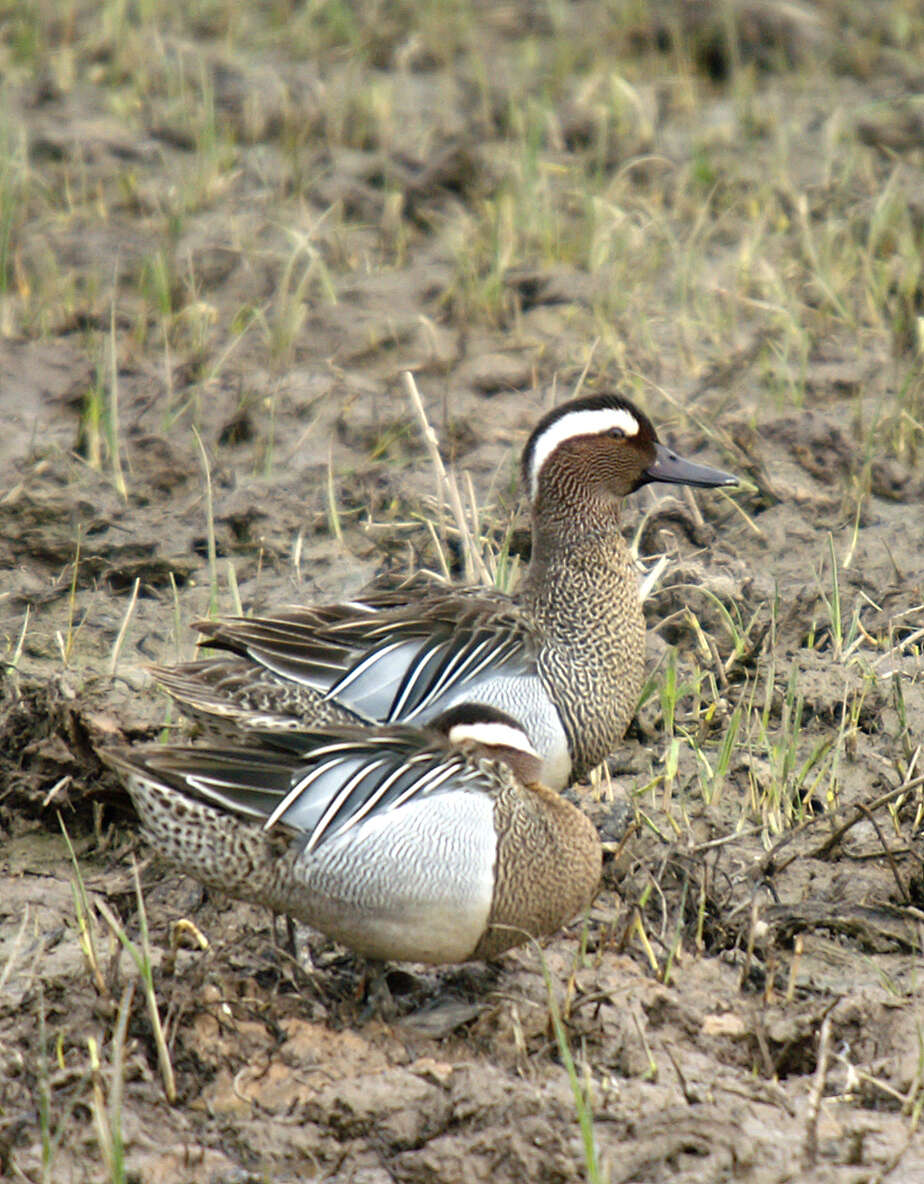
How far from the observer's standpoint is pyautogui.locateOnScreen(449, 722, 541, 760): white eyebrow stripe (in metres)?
Answer: 3.84

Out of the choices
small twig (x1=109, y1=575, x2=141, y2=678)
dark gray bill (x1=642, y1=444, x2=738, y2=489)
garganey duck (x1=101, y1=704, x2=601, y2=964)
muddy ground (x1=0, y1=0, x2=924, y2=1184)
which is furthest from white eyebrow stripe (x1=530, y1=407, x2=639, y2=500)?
garganey duck (x1=101, y1=704, x2=601, y2=964)

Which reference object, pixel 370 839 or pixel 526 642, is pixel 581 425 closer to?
pixel 526 642

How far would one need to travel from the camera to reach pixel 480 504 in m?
5.93

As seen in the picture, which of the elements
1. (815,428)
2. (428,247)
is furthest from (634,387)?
(428,247)

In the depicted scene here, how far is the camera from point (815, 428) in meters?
6.21

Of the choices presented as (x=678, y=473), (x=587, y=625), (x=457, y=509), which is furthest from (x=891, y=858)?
(x=457, y=509)

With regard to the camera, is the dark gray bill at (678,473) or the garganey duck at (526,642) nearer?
the garganey duck at (526,642)

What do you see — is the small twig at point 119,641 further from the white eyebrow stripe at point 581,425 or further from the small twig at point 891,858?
the small twig at point 891,858

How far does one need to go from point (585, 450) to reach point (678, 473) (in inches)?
12.9

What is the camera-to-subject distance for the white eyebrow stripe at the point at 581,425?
505 cm

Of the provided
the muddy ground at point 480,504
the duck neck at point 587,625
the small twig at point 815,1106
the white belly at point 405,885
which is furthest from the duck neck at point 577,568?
the small twig at point 815,1106

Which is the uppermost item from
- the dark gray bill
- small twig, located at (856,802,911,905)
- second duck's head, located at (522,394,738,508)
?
second duck's head, located at (522,394,738,508)

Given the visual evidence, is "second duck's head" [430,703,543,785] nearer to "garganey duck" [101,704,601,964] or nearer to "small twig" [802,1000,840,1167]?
"garganey duck" [101,704,601,964]

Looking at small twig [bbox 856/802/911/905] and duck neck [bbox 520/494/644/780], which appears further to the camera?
duck neck [bbox 520/494/644/780]
